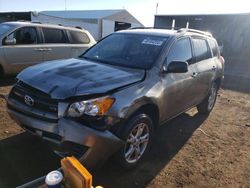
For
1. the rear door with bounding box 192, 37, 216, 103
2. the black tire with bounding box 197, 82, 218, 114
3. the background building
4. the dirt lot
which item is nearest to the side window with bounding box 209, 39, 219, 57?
the rear door with bounding box 192, 37, 216, 103

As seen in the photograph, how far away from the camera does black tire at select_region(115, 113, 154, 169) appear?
3295 mm

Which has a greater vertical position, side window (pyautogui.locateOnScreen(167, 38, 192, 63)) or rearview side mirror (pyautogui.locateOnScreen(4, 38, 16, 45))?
side window (pyautogui.locateOnScreen(167, 38, 192, 63))

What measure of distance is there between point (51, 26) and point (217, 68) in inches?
200

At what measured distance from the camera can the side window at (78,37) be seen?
889 cm

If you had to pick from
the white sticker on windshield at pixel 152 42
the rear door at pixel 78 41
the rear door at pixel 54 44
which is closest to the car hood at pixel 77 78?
the white sticker on windshield at pixel 152 42

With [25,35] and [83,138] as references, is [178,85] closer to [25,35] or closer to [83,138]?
[83,138]

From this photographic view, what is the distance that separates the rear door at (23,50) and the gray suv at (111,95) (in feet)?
11.5

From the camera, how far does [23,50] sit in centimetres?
761

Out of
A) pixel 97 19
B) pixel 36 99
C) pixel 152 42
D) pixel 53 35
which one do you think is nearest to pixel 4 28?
pixel 53 35

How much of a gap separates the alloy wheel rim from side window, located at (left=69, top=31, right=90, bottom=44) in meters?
5.89

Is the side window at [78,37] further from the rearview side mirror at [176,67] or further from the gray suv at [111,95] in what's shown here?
the rearview side mirror at [176,67]

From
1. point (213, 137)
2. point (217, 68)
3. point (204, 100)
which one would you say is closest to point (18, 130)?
point (213, 137)

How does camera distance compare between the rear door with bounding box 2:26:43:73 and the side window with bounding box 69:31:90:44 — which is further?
the side window with bounding box 69:31:90:44

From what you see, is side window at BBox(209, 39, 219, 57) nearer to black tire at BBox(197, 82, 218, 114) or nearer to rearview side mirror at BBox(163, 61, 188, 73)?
black tire at BBox(197, 82, 218, 114)
